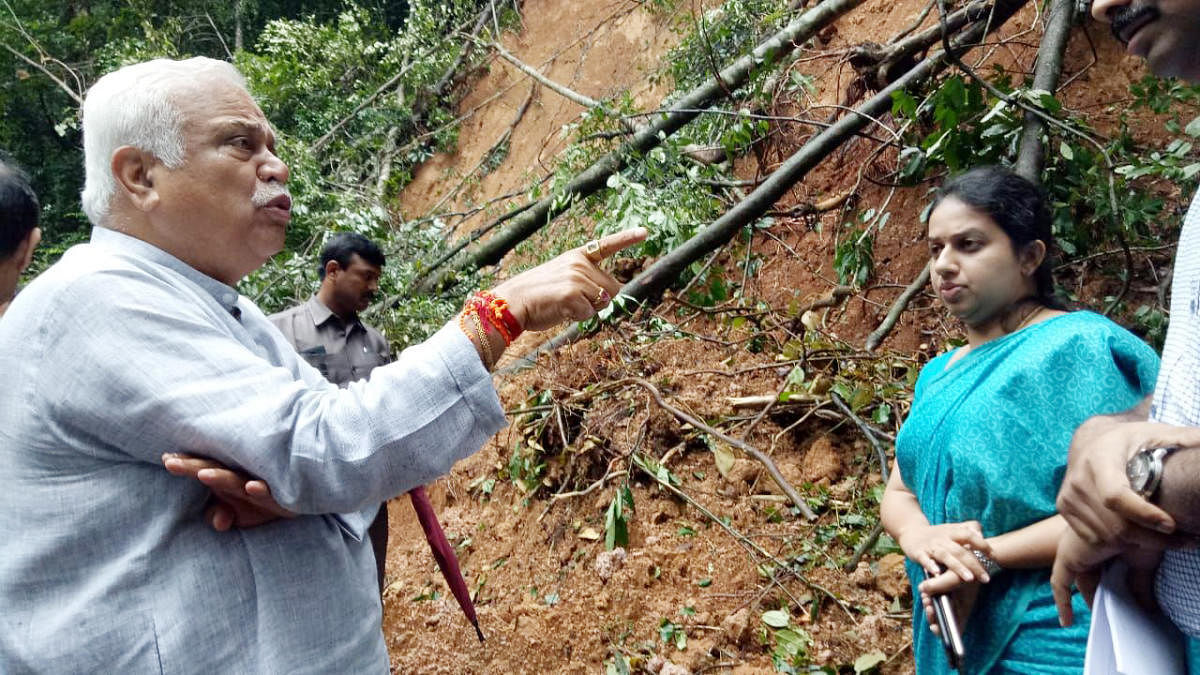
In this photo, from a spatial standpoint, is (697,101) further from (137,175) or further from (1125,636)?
(1125,636)

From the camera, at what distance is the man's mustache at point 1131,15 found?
1.16m

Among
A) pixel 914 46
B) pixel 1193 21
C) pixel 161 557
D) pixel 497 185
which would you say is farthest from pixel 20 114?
pixel 1193 21

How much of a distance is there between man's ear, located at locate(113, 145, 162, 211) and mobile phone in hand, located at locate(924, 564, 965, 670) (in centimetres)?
165

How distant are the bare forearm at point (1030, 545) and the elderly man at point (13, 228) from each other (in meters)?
2.38

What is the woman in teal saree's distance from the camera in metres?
1.59

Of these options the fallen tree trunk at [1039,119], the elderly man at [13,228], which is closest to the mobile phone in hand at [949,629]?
the fallen tree trunk at [1039,119]

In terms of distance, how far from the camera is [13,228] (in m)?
2.08

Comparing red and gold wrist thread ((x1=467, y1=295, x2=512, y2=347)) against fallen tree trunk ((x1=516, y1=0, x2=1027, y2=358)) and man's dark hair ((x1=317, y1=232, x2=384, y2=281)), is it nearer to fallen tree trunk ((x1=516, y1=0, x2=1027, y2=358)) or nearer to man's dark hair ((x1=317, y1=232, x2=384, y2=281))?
fallen tree trunk ((x1=516, y1=0, x2=1027, y2=358))

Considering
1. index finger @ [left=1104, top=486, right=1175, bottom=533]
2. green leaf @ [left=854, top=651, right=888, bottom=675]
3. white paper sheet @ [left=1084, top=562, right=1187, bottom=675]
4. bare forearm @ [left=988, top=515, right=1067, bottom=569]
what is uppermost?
index finger @ [left=1104, top=486, right=1175, bottom=533]

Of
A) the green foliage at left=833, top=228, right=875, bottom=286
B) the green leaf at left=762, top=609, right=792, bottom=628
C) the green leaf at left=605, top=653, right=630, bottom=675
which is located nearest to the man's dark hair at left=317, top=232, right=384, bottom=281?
the green leaf at left=605, top=653, right=630, bottom=675

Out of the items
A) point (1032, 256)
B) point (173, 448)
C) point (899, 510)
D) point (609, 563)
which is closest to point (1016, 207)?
point (1032, 256)

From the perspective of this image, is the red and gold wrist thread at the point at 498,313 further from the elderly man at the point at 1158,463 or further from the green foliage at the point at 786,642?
the green foliage at the point at 786,642

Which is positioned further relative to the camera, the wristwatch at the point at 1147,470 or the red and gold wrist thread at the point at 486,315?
the red and gold wrist thread at the point at 486,315

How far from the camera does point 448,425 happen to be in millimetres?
1207
